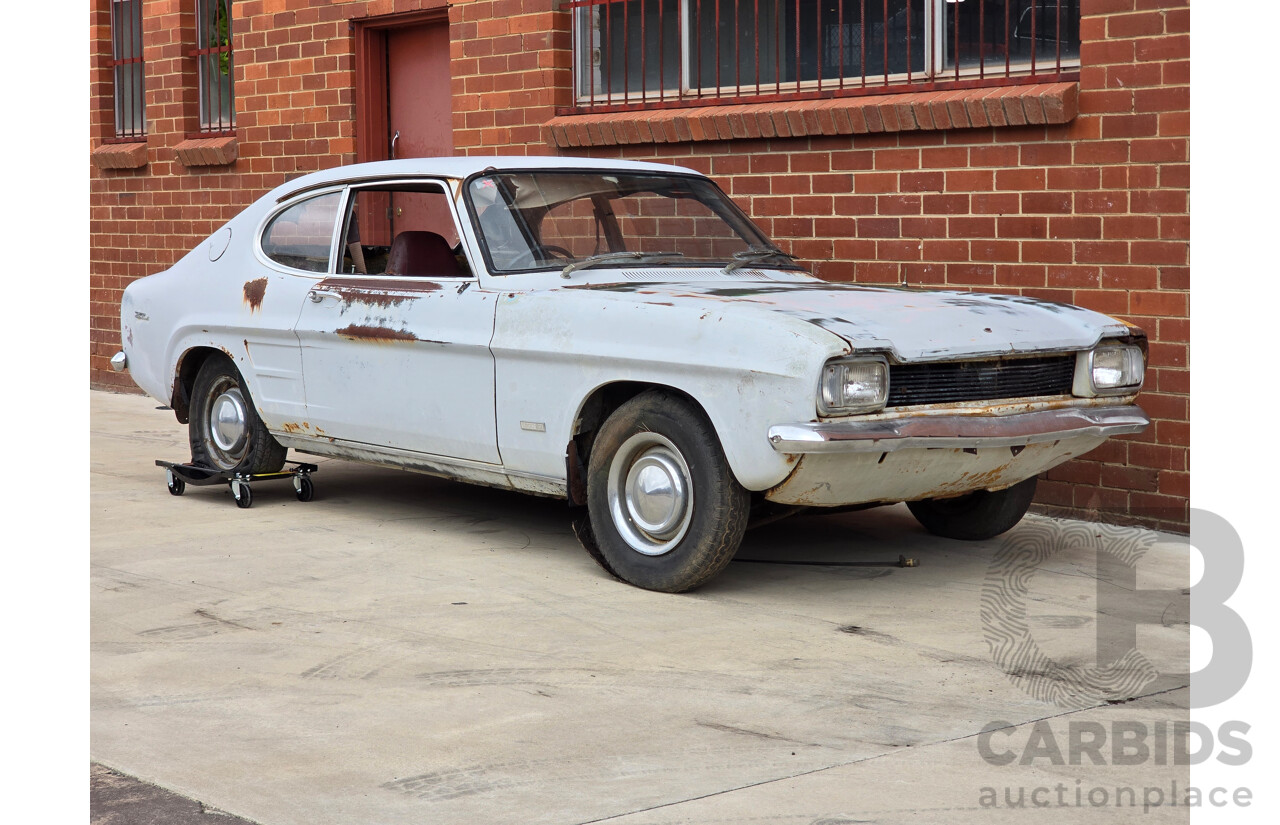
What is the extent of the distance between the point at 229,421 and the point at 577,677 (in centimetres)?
367

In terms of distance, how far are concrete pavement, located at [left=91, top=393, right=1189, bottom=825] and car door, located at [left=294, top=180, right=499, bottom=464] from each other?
527 mm

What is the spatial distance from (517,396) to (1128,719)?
2757mm

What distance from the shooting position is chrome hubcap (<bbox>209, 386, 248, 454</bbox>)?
742cm

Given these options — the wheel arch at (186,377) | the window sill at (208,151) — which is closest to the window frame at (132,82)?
the window sill at (208,151)

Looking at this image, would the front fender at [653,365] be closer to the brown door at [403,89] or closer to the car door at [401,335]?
the car door at [401,335]

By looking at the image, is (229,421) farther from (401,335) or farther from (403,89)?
(403,89)

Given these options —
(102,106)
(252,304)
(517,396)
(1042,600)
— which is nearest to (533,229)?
(517,396)

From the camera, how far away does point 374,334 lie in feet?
21.1

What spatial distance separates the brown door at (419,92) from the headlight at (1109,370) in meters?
6.06

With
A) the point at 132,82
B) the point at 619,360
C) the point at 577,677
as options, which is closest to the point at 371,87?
the point at 132,82

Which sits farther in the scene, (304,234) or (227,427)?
(227,427)

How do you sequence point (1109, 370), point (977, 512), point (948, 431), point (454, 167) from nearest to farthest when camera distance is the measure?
point (948, 431) < point (1109, 370) < point (977, 512) < point (454, 167)

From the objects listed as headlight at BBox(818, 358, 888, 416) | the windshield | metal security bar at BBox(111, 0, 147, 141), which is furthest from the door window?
metal security bar at BBox(111, 0, 147, 141)

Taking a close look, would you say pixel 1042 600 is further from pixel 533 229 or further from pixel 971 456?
pixel 533 229
